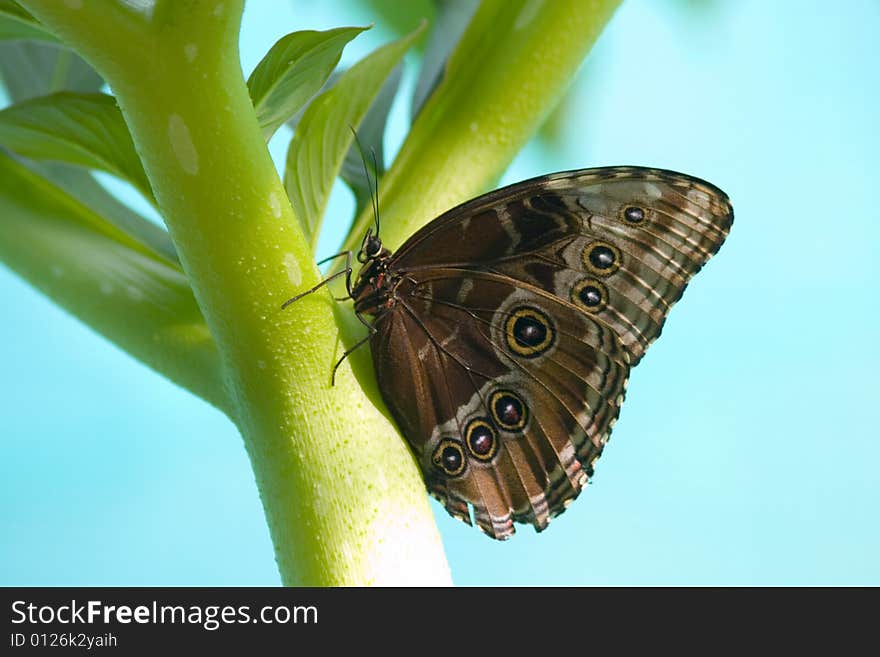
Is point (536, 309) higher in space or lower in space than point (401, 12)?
lower

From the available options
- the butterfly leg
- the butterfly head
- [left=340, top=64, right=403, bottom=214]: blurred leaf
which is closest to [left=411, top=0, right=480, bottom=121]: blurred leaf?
[left=340, top=64, right=403, bottom=214]: blurred leaf

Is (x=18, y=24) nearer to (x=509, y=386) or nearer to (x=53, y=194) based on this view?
(x=53, y=194)

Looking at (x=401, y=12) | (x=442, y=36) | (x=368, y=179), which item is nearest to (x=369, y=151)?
(x=368, y=179)

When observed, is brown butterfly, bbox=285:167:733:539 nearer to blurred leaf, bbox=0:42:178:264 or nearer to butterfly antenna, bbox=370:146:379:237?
butterfly antenna, bbox=370:146:379:237

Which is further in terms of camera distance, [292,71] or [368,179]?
[368,179]

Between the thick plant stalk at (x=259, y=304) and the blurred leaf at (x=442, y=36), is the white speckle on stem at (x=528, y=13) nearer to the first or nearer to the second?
the blurred leaf at (x=442, y=36)

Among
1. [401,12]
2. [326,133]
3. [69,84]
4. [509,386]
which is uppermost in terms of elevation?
[401,12]

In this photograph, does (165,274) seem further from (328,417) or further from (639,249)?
(639,249)

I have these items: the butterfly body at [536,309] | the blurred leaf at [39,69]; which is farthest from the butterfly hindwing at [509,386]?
the blurred leaf at [39,69]
